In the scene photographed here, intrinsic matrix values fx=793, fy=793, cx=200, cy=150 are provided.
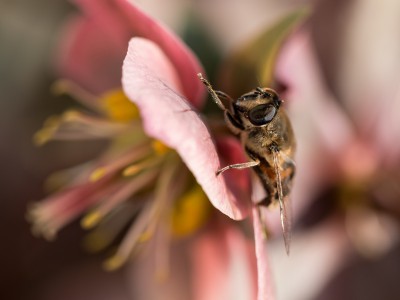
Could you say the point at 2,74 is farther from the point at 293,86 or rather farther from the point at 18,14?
the point at 293,86

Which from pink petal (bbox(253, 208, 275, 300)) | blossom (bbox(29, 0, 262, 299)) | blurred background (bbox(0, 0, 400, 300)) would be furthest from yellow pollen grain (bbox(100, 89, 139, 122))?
pink petal (bbox(253, 208, 275, 300))

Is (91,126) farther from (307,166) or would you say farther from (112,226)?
(307,166)

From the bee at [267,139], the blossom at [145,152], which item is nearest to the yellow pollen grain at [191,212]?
the blossom at [145,152]

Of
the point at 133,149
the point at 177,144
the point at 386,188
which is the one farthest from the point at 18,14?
the point at 177,144

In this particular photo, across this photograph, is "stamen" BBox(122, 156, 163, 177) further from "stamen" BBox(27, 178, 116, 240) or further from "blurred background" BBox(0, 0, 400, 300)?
"blurred background" BBox(0, 0, 400, 300)

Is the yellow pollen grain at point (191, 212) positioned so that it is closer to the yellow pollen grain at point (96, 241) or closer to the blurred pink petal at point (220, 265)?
the blurred pink petal at point (220, 265)

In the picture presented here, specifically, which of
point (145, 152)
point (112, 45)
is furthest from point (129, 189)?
point (112, 45)

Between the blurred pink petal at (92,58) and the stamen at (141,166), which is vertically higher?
the blurred pink petal at (92,58)
